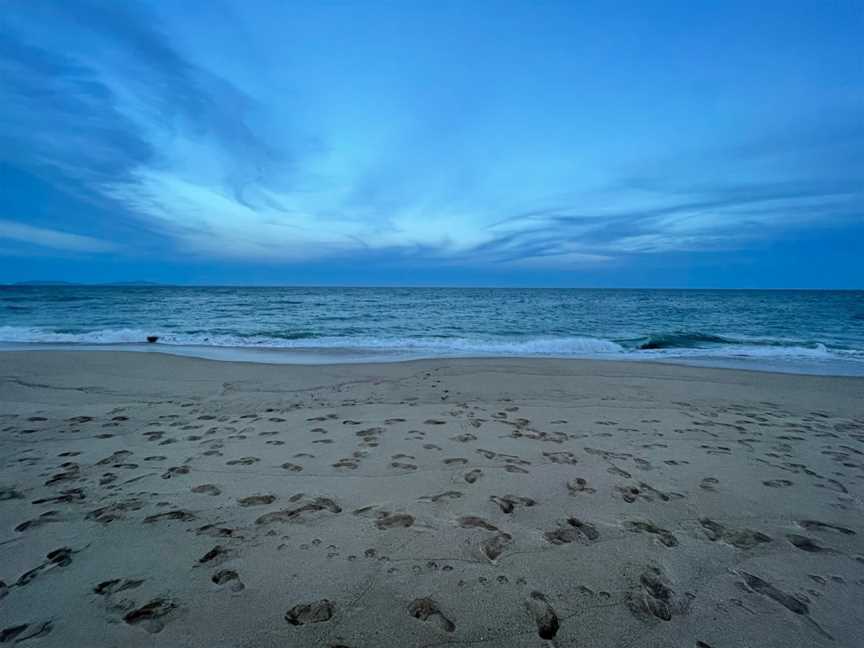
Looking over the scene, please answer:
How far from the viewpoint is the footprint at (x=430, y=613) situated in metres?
2.14

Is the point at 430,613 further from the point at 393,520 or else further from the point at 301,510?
the point at 301,510

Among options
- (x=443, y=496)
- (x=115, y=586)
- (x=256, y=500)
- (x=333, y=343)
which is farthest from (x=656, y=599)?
(x=333, y=343)

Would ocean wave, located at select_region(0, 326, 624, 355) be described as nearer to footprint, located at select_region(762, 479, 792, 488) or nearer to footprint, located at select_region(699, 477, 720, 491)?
footprint, located at select_region(699, 477, 720, 491)

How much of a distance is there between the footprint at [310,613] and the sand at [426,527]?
12mm

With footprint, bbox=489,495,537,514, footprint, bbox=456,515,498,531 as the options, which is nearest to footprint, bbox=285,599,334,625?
footprint, bbox=456,515,498,531

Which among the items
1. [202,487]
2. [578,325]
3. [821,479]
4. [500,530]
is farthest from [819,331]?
[202,487]

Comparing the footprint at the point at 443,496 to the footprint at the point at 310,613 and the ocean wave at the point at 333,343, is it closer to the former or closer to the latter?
the footprint at the point at 310,613

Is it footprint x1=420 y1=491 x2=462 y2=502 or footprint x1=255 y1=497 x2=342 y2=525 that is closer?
footprint x1=255 y1=497 x2=342 y2=525

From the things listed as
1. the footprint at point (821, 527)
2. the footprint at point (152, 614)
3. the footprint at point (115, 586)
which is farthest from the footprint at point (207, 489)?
the footprint at point (821, 527)

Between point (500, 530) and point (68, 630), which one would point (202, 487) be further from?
point (500, 530)

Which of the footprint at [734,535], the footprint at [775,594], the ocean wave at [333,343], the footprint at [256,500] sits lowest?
the ocean wave at [333,343]

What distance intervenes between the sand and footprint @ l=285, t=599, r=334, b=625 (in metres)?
0.01

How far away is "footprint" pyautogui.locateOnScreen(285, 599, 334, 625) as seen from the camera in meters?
2.15

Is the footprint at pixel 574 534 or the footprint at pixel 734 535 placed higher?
the footprint at pixel 574 534
